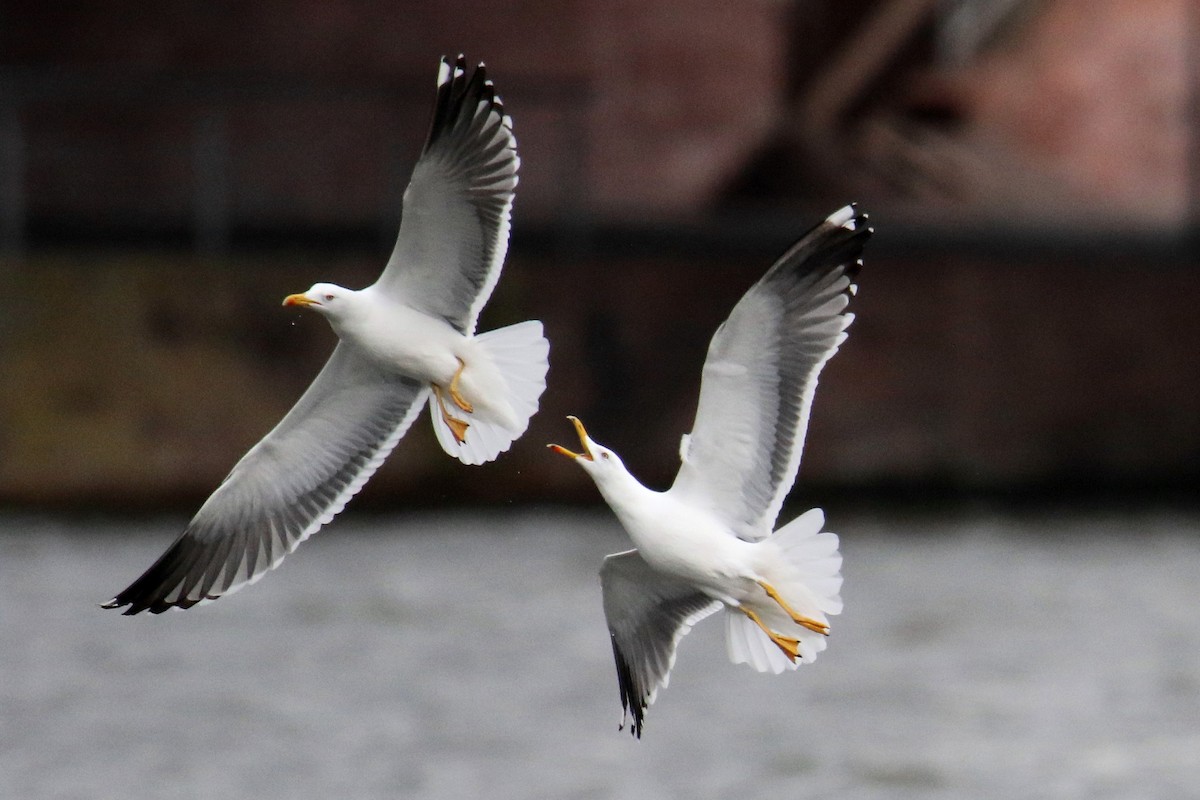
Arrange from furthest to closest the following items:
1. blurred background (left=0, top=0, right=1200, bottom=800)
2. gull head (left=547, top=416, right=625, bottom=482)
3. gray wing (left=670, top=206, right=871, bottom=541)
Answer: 1. blurred background (left=0, top=0, right=1200, bottom=800)
2. gray wing (left=670, top=206, right=871, bottom=541)
3. gull head (left=547, top=416, right=625, bottom=482)

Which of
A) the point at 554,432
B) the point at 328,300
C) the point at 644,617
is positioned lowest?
the point at 554,432

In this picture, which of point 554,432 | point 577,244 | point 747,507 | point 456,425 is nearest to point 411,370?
point 456,425

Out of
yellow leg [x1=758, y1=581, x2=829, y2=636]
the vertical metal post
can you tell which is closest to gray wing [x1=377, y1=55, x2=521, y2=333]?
yellow leg [x1=758, y1=581, x2=829, y2=636]

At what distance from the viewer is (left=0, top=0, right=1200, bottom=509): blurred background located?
44.8ft

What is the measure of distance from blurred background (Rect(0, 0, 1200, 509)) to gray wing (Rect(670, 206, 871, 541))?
31.4 feet

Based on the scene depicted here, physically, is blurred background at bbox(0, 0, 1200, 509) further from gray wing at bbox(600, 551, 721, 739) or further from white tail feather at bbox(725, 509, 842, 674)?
white tail feather at bbox(725, 509, 842, 674)

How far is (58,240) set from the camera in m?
15.0

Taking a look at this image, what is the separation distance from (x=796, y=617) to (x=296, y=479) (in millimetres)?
1131

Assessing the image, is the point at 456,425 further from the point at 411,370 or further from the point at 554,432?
the point at 554,432

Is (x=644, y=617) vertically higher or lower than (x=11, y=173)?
higher

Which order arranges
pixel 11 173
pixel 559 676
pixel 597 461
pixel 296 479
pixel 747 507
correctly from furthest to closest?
1. pixel 11 173
2. pixel 559 676
3. pixel 296 479
4. pixel 747 507
5. pixel 597 461

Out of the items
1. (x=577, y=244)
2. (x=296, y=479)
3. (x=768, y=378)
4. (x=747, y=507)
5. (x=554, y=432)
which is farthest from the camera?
(x=577, y=244)

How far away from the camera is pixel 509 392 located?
129 inches

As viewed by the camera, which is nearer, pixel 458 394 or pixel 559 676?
pixel 458 394
